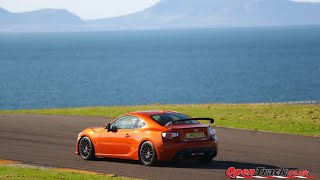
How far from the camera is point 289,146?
21531mm

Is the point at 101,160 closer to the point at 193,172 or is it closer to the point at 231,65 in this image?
the point at 193,172

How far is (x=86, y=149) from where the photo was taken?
1962cm

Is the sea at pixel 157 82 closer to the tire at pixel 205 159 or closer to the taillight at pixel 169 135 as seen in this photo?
the tire at pixel 205 159

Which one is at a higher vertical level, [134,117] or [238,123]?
[134,117]

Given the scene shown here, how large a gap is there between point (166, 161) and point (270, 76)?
385 ft

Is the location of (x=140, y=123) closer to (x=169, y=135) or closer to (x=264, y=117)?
(x=169, y=135)

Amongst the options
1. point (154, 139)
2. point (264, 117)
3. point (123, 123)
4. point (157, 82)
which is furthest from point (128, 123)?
point (157, 82)

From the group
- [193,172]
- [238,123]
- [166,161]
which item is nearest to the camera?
[193,172]

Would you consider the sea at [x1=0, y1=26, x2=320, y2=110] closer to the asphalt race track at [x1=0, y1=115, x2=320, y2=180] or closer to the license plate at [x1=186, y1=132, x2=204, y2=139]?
the asphalt race track at [x1=0, y1=115, x2=320, y2=180]

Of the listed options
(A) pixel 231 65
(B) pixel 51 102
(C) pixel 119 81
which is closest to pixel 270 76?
(C) pixel 119 81

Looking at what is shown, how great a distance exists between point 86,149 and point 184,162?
9.30ft

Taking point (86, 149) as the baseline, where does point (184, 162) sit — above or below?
below

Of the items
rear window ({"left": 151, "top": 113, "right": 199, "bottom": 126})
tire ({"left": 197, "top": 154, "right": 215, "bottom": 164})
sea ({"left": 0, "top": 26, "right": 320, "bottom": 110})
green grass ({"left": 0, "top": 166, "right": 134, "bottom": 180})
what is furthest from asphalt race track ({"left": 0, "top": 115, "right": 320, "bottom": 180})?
sea ({"left": 0, "top": 26, "right": 320, "bottom": 110})

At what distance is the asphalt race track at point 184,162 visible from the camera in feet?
55.7
